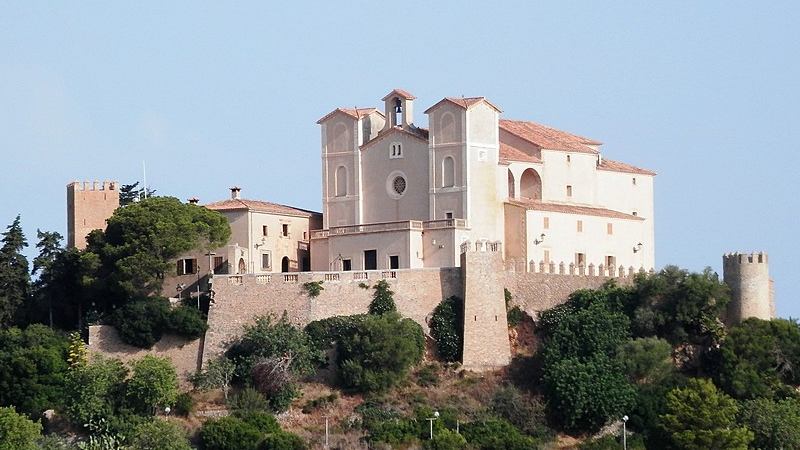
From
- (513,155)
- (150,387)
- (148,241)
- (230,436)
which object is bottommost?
(230,436)

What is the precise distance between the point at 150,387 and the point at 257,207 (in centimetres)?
966

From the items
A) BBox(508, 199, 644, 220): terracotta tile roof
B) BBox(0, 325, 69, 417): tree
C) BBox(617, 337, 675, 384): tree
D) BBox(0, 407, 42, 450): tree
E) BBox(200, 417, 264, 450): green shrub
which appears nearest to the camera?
BBox(0, 407, 42, 450): tree

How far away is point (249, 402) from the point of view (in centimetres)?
7025

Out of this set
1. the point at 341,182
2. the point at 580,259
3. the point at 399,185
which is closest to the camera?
the point at 399,185

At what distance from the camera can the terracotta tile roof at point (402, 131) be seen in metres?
77.2

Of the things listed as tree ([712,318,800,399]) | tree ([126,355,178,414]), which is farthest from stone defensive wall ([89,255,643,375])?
tree ([712,318,800,399])

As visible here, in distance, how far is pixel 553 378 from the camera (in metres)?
71.2

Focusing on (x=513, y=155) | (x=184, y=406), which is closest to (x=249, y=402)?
(x=184, y=406)

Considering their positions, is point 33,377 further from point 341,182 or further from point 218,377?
point 341,182

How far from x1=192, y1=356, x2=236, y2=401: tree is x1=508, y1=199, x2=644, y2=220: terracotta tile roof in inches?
442

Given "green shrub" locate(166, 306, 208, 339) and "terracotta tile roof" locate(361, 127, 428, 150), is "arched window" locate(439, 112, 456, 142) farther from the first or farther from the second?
"green shrub" locate(166, 306, 208, 339)

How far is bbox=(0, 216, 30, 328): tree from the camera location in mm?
75938

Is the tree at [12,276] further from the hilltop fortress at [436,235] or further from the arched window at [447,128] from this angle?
the arched window at [447,128]

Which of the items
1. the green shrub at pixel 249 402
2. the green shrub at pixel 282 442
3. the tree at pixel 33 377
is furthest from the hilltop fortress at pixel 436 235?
the green shrub at pixel 282 442
